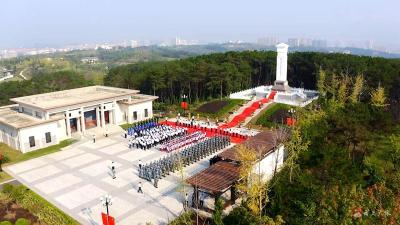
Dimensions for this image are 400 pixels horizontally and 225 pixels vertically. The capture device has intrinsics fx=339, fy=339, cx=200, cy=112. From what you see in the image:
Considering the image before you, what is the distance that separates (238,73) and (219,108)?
8.73 m

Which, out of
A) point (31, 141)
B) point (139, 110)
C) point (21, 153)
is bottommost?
point (21, 153)

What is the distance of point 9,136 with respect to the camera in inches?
1021

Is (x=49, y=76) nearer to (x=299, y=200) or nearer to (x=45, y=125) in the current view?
(x=45, y=125)

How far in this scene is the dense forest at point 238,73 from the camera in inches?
1375

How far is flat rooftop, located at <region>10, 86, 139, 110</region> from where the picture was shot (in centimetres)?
2733

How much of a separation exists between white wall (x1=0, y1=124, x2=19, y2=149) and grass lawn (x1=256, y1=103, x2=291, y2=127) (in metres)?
19.8

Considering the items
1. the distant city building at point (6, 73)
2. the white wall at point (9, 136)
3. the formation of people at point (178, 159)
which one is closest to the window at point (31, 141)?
the white wall at point (9, 136)

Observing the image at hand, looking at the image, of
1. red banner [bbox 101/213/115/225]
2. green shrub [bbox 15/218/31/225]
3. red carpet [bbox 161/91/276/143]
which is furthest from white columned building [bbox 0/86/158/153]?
red banner [bbox 101/213/115/225]

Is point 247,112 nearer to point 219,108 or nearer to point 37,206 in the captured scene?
point 219,108

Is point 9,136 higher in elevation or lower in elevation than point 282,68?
lower

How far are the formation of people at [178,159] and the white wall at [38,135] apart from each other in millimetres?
9597

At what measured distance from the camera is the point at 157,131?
27281mm

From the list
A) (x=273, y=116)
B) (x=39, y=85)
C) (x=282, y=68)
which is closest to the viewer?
(x=273, y=116)

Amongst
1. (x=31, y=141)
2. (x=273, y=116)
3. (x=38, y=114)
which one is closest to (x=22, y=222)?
(x=31, y=141)
